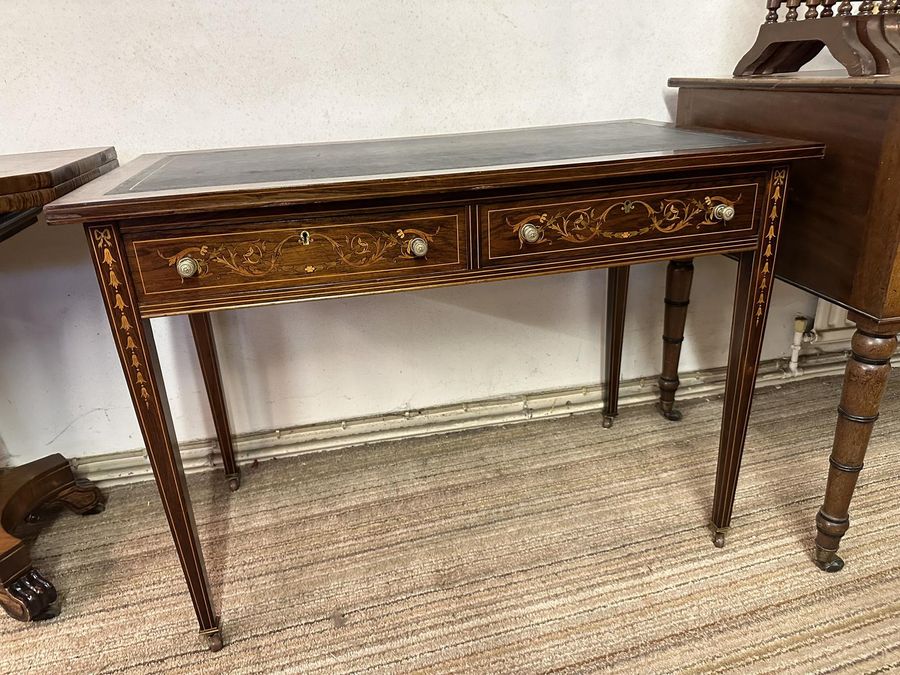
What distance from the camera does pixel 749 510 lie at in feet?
4.83

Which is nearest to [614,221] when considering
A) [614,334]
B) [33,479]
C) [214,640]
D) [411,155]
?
[411,155]

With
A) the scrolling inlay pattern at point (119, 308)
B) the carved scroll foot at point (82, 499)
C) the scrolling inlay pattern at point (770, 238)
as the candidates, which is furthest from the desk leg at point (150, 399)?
the scrolling inlay pattern at point (770, 238)

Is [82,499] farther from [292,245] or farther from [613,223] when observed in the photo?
[613,223]

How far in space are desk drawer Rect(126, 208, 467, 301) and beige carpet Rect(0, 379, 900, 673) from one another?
0.68 meters

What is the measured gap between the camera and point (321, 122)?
1.48 meters

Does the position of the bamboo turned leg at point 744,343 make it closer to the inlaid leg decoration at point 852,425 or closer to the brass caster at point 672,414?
the inlaid leg decoration at point 852,425

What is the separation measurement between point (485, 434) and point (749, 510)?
694 millimetres

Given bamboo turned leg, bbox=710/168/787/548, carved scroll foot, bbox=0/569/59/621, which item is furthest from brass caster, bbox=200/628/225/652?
bamboo turned leg, bbox=710/168/787/548

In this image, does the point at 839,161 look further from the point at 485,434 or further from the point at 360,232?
the point at 485,434

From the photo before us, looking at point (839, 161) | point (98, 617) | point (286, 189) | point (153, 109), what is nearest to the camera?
point (286, 189)

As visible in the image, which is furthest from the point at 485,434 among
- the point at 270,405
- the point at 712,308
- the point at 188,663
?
the point at 188,663

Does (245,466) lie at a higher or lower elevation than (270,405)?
lower

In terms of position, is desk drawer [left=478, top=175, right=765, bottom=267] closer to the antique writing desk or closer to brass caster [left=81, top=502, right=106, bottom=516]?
the antique writing desk

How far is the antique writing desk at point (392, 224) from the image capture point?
0.90 metres
